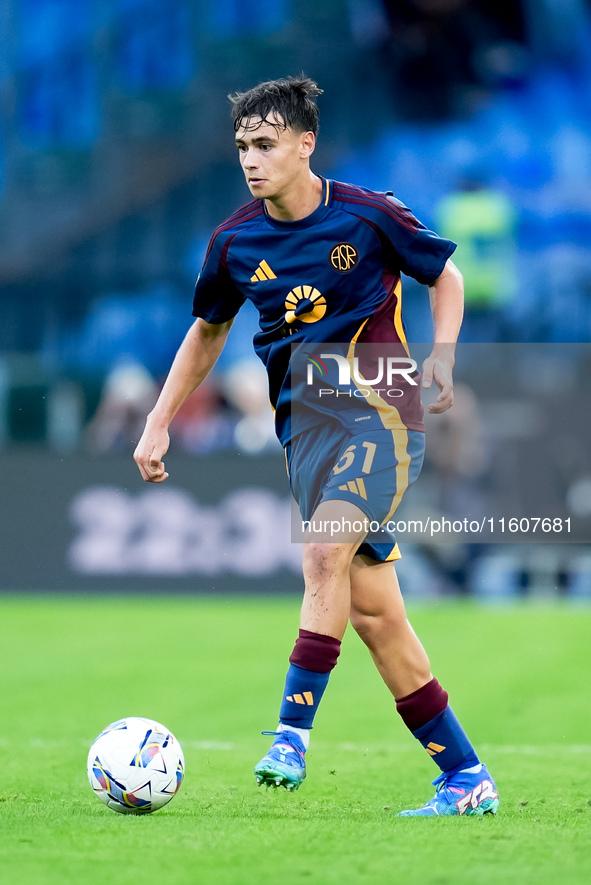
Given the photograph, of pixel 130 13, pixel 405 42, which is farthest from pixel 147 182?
pixel 405 42

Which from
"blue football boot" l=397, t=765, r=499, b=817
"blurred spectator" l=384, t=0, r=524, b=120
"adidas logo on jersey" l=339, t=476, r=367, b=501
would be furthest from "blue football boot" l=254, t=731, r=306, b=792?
"blurred spectator" l=384, t=0, r=524, b=120

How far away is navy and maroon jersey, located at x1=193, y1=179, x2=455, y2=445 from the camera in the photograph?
147 inches

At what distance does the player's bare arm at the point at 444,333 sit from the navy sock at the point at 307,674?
2.37 ft

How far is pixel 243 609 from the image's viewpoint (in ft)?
34.4

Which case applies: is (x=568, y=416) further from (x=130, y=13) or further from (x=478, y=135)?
(x=130, y=13)

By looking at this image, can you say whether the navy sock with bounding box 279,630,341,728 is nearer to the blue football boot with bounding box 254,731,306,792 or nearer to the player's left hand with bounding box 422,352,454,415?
the blue football boot with bounding box 254,731,306,792

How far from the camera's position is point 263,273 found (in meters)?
3.79

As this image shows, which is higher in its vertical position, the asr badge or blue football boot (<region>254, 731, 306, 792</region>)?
the asr badge

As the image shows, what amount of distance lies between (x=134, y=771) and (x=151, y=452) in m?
0.99

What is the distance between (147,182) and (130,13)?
2494 millimetres

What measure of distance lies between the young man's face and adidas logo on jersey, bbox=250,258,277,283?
207 millimetres

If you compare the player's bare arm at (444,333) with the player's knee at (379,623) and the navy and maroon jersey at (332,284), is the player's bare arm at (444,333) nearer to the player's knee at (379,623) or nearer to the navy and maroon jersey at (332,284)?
the navy and maroon jersey at (332,284)

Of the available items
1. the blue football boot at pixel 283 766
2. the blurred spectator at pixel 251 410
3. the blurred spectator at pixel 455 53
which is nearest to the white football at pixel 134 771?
the blue football boot at pixel 283 766

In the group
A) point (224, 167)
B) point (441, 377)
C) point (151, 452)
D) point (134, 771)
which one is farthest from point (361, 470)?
point (224, 167)
